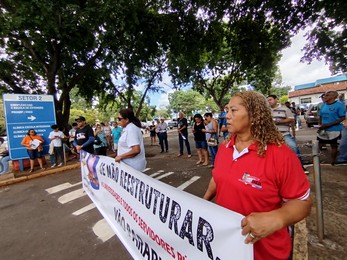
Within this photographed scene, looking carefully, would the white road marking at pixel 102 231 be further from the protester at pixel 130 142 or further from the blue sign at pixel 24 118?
the blue sign at pixel 24 118

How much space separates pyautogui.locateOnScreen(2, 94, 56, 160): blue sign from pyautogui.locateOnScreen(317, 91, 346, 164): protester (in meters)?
9.64

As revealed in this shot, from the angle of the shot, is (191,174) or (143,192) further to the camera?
(191,174)

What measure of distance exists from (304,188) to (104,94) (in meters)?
16.8

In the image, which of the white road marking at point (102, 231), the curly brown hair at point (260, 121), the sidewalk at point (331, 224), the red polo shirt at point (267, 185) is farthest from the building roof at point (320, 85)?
the red polo shirt at point (267, 185)

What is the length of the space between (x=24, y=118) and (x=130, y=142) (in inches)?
296

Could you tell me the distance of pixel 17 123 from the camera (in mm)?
8430

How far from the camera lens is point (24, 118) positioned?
28.2 feet

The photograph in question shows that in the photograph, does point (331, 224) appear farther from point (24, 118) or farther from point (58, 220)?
point (24, 118)

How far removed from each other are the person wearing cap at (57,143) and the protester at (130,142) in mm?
6695

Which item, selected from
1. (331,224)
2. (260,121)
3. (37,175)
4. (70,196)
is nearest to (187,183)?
(70,196)

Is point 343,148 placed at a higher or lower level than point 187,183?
higher

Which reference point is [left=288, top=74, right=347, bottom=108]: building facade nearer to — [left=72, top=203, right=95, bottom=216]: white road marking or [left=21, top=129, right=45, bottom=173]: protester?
[left=21, top=129, right=45, bottom=173]: protester

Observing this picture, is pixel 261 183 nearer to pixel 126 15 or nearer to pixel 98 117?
pixel 126 15

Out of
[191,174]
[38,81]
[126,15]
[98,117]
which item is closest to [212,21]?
[126,15]
